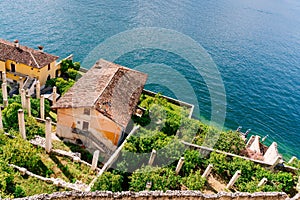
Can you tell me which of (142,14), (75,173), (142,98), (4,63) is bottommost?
(75,173)

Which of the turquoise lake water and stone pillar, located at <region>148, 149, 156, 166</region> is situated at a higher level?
the turquoise lake water

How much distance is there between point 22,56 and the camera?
3803 centimetres

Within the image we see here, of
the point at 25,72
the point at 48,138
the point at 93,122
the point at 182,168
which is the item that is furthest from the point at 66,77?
the point at 182,168

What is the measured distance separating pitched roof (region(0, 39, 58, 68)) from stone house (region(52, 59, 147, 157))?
852 centimetres

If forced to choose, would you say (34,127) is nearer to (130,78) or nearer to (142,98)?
(130,78)

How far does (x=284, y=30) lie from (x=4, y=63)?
9667 cm

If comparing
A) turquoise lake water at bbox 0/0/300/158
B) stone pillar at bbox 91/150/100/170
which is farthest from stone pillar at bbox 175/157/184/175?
turquoise lake water at bbox 0/0/300/158

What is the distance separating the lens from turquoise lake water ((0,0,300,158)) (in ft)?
168

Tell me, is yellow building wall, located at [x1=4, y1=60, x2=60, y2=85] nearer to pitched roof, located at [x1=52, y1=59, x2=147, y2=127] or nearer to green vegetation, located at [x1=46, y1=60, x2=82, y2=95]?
green vegetation, located at [x1=46, y1=60, x2=82, y2=95]

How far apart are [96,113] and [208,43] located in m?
52.8

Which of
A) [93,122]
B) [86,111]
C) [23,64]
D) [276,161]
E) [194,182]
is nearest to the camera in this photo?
[194,182]

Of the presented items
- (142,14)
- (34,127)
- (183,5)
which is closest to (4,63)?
(34,127)

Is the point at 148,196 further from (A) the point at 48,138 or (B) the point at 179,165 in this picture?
(A) the point at 48,138

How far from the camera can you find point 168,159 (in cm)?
2886
